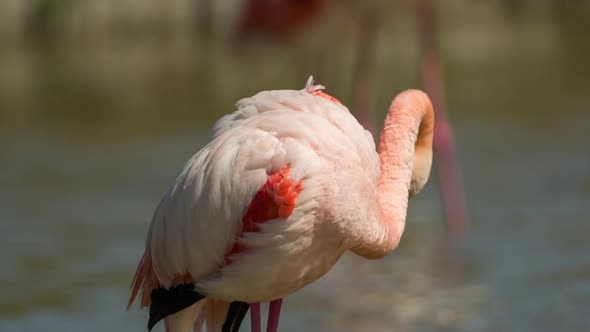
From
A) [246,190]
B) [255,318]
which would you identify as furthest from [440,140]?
[246,190]

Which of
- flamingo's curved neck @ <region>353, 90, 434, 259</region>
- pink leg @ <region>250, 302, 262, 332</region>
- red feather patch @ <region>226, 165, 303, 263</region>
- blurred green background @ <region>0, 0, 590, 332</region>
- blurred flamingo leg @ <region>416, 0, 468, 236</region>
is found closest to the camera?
red feather patch @ <region>226, 165, 303, 263</region>

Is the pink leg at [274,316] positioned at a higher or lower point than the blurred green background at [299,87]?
lower

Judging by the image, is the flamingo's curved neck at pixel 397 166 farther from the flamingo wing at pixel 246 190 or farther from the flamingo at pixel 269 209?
the flamingo wing at pixel 246 190

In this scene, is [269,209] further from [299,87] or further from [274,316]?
[299,87]

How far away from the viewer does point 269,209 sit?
3646mm

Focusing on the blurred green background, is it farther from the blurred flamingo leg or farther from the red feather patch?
the red feather patch

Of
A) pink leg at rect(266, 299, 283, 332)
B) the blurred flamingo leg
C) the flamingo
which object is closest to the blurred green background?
the blurred flamingo leg

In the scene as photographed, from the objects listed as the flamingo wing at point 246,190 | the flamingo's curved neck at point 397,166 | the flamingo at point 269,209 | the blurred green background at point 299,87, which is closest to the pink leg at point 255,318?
the flamingo at point 269,209

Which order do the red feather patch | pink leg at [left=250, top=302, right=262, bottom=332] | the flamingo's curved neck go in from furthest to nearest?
1. pink leg at [left=250, top=302, right=262, bottom=332]
2. the flamingo's curved neck
3. the red feather patch

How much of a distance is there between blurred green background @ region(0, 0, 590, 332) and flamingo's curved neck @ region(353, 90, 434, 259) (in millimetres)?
1652

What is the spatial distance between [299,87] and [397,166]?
6712 millimetres

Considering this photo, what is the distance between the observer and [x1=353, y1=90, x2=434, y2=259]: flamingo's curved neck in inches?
156

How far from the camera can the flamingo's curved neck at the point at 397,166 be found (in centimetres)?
397

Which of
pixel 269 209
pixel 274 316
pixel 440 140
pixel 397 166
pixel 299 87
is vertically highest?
pixel 299 87
